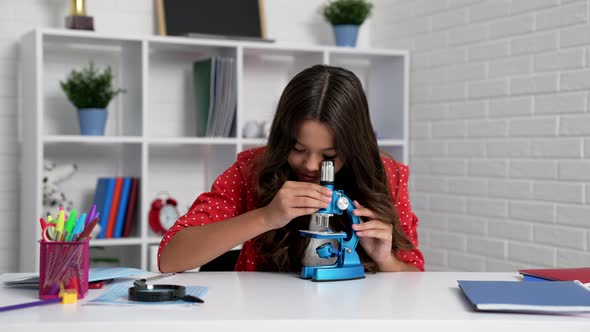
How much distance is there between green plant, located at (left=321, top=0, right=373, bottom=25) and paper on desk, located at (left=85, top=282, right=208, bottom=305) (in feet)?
8.13

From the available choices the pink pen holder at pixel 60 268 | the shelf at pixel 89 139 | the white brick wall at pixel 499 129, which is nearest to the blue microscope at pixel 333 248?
the pink pen holder at pixel 60 268

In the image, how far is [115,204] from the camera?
11.5 feet

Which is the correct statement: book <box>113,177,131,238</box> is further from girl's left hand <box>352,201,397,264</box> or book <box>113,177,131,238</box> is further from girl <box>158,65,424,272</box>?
girl's left hand <box>352,201,397,264</box>

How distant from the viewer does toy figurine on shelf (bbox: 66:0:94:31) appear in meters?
3.40

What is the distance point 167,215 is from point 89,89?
0.67 m

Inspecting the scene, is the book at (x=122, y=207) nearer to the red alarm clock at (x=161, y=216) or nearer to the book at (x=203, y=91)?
the red alarm clock at (x=161, y=216)

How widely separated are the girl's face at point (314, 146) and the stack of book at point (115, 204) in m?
1.74

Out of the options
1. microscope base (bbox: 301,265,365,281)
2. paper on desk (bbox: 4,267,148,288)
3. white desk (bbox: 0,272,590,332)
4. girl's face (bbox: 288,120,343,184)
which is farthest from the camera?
girl's face (bbox: 288,120,343,184)

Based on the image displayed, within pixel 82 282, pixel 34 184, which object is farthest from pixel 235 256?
pixel 34 184

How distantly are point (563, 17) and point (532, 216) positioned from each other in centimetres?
80

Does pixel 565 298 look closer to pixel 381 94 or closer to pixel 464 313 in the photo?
pixel 464 313

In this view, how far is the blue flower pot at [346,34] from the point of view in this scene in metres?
3.90

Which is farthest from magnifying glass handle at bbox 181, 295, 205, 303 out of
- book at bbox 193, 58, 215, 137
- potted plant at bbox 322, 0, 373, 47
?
potted plant at bbox 322, 0, 373, 47

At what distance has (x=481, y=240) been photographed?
137 inches
